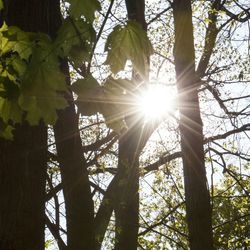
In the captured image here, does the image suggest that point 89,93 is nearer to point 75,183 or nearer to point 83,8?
point 83,8

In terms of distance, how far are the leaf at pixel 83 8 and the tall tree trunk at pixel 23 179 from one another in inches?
26.4

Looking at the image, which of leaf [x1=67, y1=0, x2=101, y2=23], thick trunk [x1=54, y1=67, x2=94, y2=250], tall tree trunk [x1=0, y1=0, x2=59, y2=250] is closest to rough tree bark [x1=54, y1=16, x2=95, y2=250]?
thick trunk [x1=54, y1=67, x2=94, y2=250]

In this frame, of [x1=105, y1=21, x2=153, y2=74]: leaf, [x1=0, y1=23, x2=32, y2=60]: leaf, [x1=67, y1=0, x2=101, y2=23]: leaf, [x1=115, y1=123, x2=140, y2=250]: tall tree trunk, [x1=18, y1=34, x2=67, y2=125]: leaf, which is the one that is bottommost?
[x1=18, y1=34, x2=67, y2=125]: leaf

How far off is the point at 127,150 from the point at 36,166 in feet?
10.6

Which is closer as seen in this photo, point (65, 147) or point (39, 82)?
point (39, 82)

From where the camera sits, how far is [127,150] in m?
5.00

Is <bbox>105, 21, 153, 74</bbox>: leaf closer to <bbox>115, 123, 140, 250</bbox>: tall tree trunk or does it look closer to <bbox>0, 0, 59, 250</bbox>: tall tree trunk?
<bbox>0, 0, 59, 250</bbox>: tall tree trunk

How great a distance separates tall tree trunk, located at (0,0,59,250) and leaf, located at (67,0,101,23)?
67 centimetres

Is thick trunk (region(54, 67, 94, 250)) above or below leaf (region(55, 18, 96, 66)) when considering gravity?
above

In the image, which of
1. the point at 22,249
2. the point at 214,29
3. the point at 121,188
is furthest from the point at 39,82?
the point at 214,29

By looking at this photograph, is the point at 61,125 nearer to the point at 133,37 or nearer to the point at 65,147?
the point at 65,147

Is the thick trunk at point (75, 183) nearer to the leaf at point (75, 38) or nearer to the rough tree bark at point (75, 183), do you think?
the rough tree bark at point (75, 183)

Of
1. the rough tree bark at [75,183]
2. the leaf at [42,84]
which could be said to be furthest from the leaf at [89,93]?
the rough tree bark at [75,183]

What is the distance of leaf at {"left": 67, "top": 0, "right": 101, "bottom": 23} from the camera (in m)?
1.21
